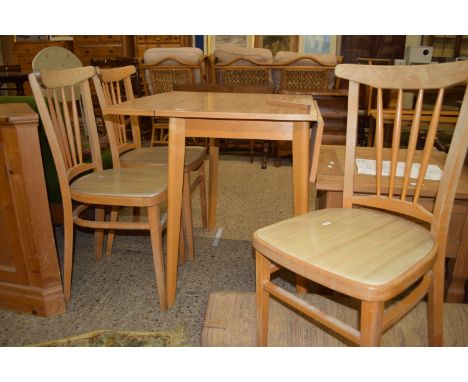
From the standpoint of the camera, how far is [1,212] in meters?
1.48

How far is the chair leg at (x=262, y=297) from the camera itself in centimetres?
116

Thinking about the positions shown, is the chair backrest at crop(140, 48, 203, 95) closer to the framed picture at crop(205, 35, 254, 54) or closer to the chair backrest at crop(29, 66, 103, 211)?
the chair backrest at crop(29, 66, 103, 211)

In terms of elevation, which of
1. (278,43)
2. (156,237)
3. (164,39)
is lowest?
(156,237)

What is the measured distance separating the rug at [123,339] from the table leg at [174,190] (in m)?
0.19

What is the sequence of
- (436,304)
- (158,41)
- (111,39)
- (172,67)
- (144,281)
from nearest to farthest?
(436,304) < (144,281) < (172,67) < (111,39) < (158,41)

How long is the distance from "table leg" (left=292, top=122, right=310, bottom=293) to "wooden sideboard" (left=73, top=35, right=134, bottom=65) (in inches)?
260

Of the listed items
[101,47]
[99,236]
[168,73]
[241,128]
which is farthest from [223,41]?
[241,128]

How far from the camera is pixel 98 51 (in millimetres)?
7270

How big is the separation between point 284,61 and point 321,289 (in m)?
2.66

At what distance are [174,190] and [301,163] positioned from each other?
48 cm

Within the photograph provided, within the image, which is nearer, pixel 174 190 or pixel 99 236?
pixel 174 190

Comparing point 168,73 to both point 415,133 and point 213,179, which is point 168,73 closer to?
point 213,179

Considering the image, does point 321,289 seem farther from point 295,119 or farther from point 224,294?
point 295,119
